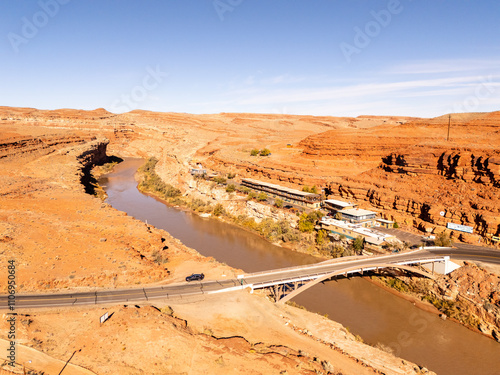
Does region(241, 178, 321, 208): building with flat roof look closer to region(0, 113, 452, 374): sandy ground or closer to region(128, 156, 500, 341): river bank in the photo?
region(128, 156, 500, 341): river bank

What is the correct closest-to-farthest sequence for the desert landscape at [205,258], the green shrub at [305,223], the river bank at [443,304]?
the desert landscape at [205,258] → the river bank at [443,304] → the green shrub at [305,223]

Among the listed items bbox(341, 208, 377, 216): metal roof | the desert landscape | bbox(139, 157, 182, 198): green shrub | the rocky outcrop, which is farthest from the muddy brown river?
the rocky outcrop

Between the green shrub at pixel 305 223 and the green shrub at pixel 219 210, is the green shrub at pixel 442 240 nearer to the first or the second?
the green shrub at pixel 305 223

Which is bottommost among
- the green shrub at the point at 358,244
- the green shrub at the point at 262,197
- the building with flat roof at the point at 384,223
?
the green shrub at the point at 358,244

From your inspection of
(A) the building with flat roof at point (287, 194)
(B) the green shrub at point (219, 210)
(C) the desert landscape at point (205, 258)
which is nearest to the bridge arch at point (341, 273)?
(C) the desert landscape at point (205, 258)

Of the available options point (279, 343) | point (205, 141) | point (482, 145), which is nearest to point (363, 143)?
point (482, 145)

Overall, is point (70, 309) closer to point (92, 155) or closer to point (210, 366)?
point (210, 366)

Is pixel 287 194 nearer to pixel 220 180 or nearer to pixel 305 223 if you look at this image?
pixel 305 223

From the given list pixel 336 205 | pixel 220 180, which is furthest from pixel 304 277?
pixel 220 180
